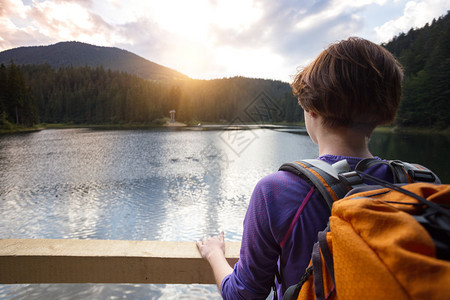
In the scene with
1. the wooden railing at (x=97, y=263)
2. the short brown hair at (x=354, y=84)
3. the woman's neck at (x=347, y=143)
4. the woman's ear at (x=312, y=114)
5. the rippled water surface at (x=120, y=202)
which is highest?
the short brown hair at (x=354, y=84)

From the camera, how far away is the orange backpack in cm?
36

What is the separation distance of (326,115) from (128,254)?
1.07m

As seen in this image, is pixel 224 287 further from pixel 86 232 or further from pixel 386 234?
pixel 86 232

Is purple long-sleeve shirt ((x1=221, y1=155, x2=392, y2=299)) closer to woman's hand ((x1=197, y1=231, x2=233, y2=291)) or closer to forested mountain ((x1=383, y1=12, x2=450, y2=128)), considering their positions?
woman's hand ((x1=197, y1=231, x2=233, y2=291))

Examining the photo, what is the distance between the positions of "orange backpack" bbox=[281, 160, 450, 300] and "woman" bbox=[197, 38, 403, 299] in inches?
6.0

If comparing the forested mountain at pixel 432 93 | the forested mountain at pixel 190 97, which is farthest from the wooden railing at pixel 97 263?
the forested mountain at pixel 432 93

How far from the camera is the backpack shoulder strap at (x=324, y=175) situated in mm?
684

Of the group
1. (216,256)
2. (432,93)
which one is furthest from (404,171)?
(432,93)

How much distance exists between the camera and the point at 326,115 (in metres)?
0.85

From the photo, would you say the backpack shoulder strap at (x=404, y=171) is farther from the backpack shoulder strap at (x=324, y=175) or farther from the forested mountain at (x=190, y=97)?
the forested mountain at (x=190, y=97)

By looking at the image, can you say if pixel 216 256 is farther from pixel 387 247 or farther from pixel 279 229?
pixel 387 247

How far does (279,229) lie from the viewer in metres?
0.77

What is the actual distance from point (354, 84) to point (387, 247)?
56 centimetres

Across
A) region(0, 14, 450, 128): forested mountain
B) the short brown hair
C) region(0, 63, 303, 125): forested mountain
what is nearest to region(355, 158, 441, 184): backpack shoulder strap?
the short brown hair
